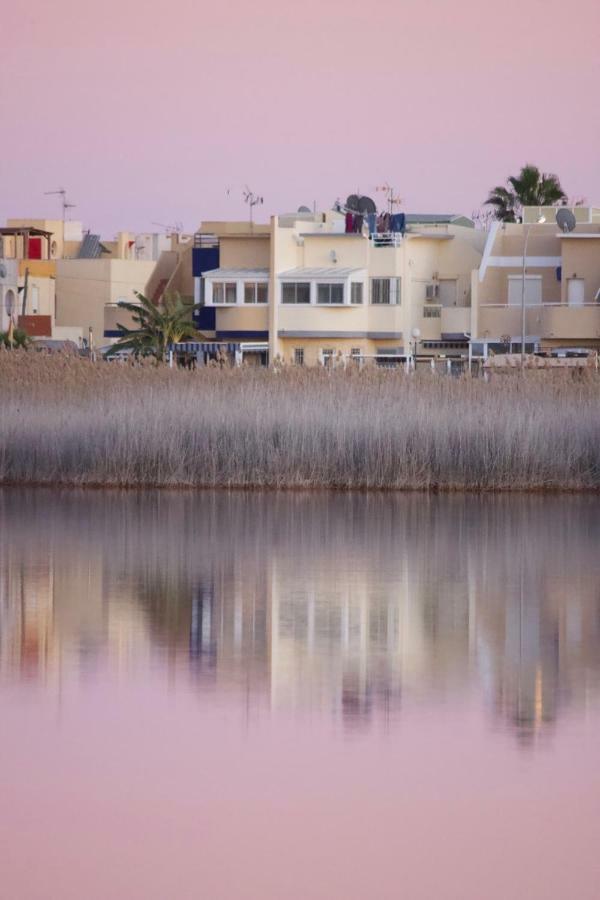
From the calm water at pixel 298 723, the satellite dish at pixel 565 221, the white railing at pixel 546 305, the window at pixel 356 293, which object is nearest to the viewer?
the calm water at pixel 298 723

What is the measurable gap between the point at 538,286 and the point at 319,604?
52.8 metres

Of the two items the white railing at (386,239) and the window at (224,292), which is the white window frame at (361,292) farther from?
the window at (224,292)

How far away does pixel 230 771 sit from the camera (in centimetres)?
733

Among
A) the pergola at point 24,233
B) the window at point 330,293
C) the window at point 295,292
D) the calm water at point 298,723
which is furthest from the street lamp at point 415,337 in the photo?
the calm water at point 298,723

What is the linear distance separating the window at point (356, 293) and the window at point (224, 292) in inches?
187

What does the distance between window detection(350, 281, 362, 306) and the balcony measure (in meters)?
5.73

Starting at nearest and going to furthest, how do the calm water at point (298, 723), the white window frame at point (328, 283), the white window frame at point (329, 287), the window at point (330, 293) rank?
the calm water at point (298, 723), the white window frame at point (328, 283), the white window frame at point (329, 287), the window at point (330, 293)

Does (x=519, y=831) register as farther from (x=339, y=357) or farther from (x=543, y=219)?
(x=543, y=219)

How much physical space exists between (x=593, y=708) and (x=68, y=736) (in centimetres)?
249

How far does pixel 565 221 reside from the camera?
6056cm

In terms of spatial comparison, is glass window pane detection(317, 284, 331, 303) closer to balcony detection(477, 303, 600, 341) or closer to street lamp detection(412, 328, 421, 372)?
street lamp detection(412, 328, 421, 372)

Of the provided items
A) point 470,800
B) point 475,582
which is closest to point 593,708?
point 470,800

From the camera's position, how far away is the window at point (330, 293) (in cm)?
6706

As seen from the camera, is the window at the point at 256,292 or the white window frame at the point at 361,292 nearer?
the white window frame at the point at 361,292
